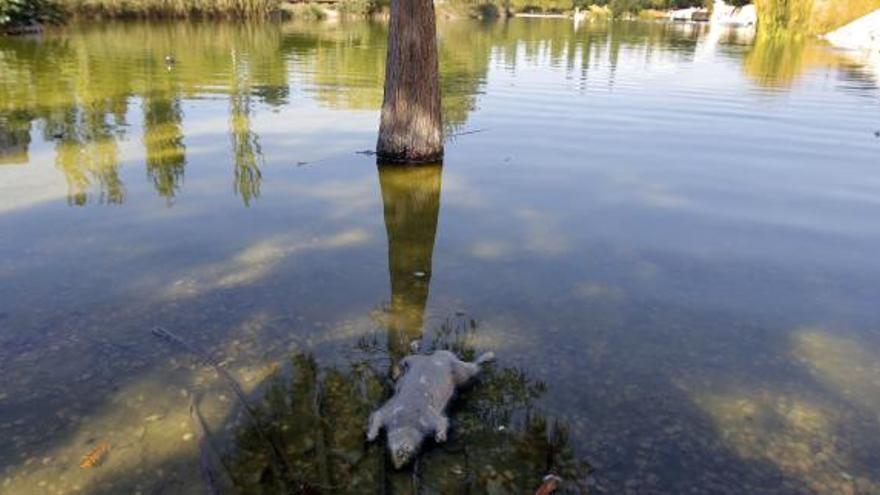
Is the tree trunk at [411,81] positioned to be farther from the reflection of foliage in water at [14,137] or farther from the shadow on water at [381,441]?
the reflection of foliage in water at [14,137]

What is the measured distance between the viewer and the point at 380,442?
14.2 feet

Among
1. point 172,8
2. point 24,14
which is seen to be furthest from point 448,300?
point 172,8

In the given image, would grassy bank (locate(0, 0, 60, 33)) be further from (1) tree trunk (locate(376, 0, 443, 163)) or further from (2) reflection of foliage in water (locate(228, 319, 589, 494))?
(2) reflection of foliage in water (locate(228, 319, 589, 494))

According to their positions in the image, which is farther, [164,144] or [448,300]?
[164,144]

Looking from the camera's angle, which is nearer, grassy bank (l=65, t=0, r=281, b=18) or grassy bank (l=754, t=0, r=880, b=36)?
grassy bank (l=65, t=0, r=281, b=18)

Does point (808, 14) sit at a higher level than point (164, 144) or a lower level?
higher

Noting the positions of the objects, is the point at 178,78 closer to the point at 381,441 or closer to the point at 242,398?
the point at 242,398

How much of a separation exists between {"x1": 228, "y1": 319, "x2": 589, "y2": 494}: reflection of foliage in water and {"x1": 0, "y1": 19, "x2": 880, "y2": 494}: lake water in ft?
0.06

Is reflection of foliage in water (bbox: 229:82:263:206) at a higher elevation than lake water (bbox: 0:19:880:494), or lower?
higher

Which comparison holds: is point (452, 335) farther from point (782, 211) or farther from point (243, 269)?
point (782, 211)

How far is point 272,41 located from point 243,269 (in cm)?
3177

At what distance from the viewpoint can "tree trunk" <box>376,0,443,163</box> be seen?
10.5 meters

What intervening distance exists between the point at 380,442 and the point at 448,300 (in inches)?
91.6

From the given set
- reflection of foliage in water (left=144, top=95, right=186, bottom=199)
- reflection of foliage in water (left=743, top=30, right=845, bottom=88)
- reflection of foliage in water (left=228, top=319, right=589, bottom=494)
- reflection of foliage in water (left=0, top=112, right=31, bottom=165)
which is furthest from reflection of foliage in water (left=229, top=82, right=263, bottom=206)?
reflection of foliage in water (left=743, top=30, right=845, bottom=88)
